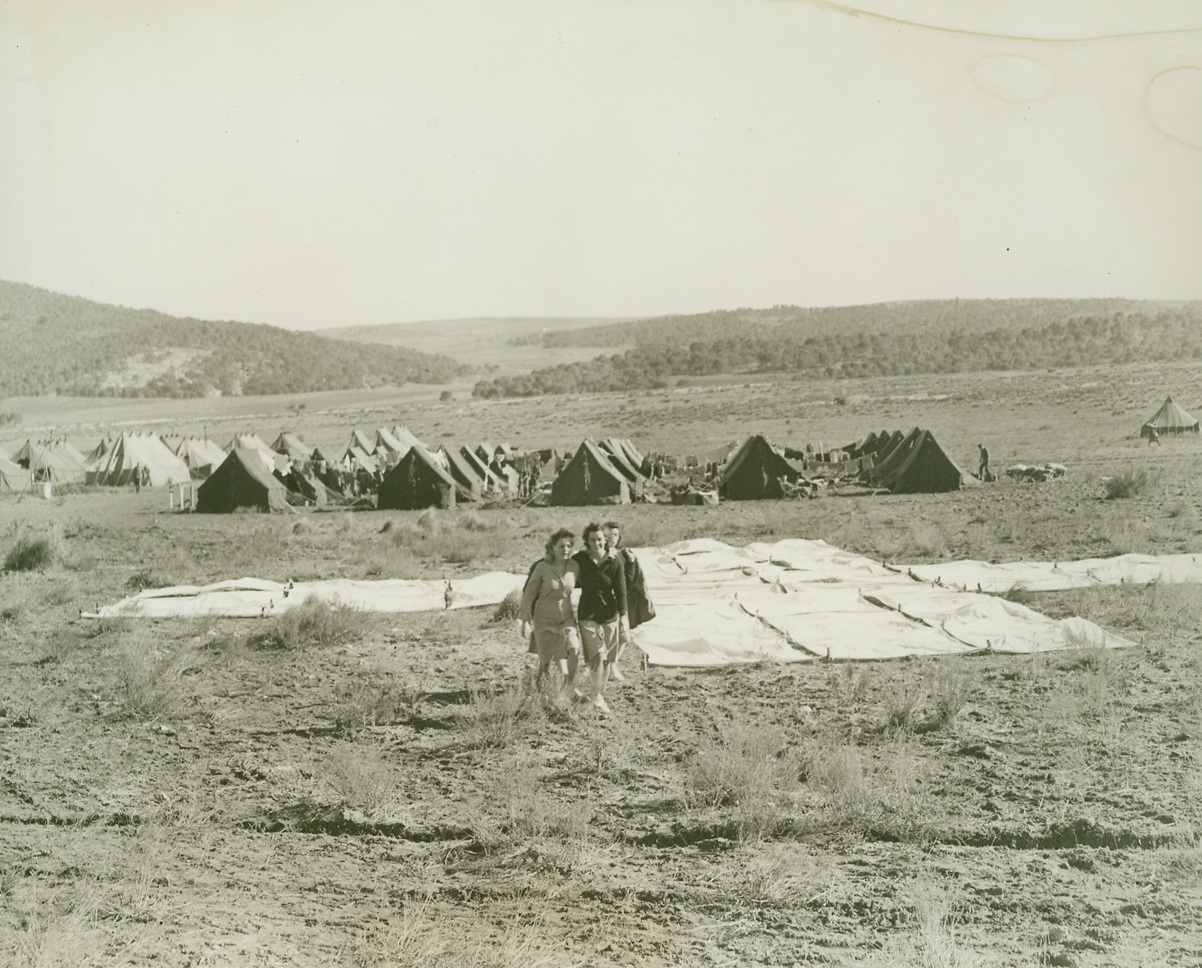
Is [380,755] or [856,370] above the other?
[856,370]

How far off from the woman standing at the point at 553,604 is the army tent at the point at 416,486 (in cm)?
1206

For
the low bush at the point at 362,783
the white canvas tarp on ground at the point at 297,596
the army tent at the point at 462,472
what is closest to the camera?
the low bush at the point at 362,783

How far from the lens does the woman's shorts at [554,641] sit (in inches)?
253

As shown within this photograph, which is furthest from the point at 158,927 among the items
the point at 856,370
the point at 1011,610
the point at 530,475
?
the point at 856,370

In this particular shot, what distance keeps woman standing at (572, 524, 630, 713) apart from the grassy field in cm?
33

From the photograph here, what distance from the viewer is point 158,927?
388 cm

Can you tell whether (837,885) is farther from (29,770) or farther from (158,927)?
(29,770)

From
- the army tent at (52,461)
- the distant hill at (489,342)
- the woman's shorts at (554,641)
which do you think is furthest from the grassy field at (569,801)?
the distant hill at (489,342)

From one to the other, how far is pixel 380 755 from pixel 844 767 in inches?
100

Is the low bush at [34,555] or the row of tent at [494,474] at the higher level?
the row of tent at [494,474]

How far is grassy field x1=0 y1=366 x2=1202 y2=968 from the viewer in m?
3.79

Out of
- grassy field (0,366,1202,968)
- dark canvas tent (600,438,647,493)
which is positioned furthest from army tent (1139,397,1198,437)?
grassy field (0,366,1202,968)

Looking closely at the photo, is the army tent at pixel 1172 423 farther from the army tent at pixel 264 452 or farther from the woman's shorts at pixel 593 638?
the army tent at pixel 264 452

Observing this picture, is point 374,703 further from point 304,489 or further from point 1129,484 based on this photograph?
point 304,489
